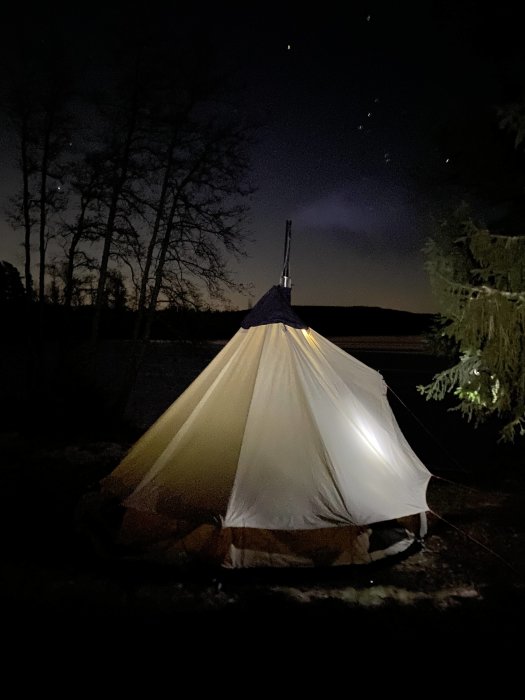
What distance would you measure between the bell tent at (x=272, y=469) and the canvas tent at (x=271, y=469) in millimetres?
10

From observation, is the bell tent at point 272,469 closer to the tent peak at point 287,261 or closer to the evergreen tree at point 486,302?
the tent peak at point 287,261

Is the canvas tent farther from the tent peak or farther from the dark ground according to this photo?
the dark ground

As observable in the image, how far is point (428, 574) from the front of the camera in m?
4.61

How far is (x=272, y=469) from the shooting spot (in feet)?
15.3

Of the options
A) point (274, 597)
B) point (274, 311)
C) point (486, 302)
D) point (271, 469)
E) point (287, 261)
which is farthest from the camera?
point (486, 302)

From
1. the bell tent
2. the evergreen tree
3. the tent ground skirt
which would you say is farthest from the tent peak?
the tent ground skirt

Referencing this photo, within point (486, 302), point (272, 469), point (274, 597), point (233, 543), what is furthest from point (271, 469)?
point (486, 302)

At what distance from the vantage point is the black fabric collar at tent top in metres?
5.34

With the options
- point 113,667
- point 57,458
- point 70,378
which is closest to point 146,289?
point 70,378

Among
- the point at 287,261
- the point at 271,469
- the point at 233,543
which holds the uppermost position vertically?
the point at 287,261

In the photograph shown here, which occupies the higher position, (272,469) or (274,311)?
(274,311)

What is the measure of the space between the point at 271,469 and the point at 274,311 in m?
1.51

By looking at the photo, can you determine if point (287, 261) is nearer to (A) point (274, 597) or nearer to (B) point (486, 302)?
(B) point (486, 302)

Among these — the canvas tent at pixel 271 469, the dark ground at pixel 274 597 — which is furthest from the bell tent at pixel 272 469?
the dark ground at pixel 274 597
